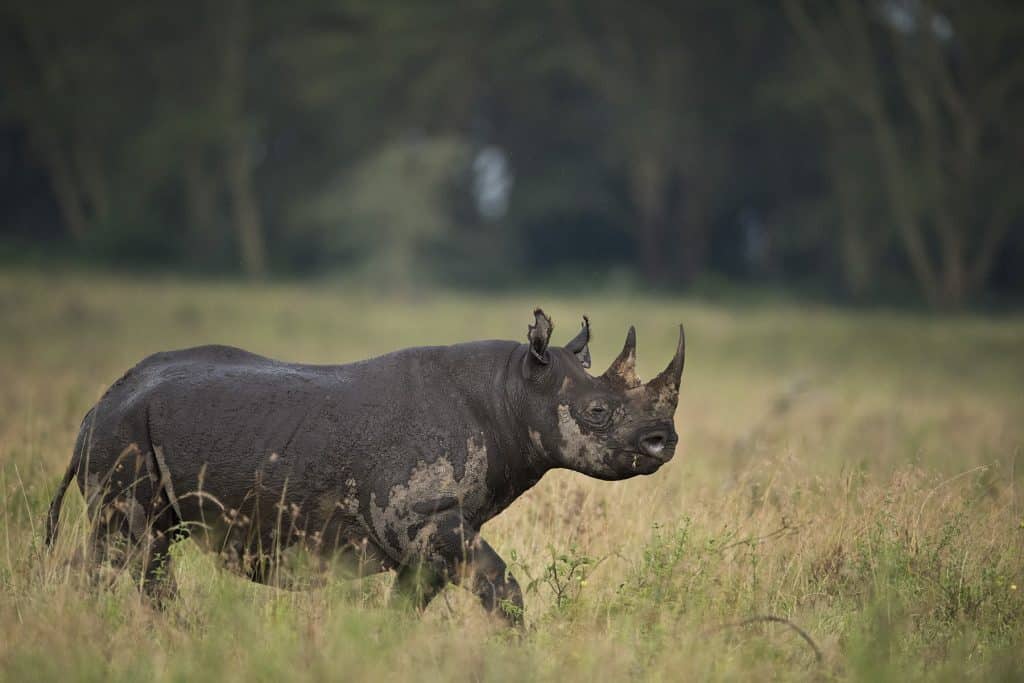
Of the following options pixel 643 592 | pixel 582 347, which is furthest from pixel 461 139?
pixel 643 592

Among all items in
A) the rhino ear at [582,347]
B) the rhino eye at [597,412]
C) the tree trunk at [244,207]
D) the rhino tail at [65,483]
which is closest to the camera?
the rhino eye at [597,412]

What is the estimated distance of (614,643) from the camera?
598 centimetres

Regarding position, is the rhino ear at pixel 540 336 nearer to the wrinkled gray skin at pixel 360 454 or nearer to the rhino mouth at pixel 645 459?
the wrinkled gray skin at pixel 360 454

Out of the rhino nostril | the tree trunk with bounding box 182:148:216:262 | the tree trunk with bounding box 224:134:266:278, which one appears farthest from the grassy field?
the tree trunk with bounding box 182:148:216:262

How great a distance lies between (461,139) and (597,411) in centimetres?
3683

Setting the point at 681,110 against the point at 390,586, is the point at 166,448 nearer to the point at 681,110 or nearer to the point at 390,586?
the point at 390,586

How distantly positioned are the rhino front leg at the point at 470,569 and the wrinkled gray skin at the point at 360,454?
0.03ft

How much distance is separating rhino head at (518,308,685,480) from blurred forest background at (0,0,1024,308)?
2820 centimetres

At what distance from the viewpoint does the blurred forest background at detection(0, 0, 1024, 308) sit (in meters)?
38.0

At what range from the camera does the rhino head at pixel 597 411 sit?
243 inches

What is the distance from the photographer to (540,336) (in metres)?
6.23

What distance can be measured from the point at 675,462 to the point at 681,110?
3155 centimetres

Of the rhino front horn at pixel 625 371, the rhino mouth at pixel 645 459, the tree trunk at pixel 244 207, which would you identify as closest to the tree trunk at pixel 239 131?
the tree trunk at pixel 244 207

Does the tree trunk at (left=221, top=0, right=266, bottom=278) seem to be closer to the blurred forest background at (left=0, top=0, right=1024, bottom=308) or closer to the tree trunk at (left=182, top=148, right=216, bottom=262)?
the blurred forest background at (left=0, top=0, right=1024, bottom=308)
